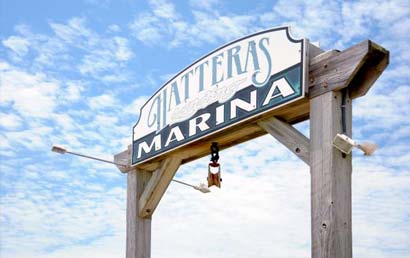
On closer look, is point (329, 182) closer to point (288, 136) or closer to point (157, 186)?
point (288, 136)

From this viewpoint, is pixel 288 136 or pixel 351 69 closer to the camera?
pixel 351 69

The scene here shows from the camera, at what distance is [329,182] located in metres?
3.62

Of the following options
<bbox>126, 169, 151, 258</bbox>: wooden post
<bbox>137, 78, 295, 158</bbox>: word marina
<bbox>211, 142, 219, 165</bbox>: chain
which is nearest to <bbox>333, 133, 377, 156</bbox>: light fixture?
<bbox>137, 78, 295, 158</bbox>: word marina

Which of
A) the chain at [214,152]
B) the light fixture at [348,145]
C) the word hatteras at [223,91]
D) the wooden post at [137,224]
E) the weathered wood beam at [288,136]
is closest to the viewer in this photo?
the light fixture at [348,145]

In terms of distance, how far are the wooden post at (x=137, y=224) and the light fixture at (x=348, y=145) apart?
2.25 metres

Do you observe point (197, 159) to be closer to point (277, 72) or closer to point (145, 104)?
point (145, 104)

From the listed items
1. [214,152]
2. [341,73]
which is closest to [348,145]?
[341,73]

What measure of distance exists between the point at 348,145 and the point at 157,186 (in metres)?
2.06

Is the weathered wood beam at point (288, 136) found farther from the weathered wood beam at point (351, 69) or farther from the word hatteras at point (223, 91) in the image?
the weathered wood beam at point (351, 69)

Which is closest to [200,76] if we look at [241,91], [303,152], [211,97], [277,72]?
[211,97]

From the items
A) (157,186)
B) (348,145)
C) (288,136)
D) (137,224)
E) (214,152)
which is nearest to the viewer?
(348,145)

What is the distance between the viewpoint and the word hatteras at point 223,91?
3.98 metres

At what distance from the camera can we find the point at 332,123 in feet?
12.2

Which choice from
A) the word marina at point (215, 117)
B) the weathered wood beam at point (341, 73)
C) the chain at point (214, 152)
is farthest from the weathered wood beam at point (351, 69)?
the chain at point (214, 152)
